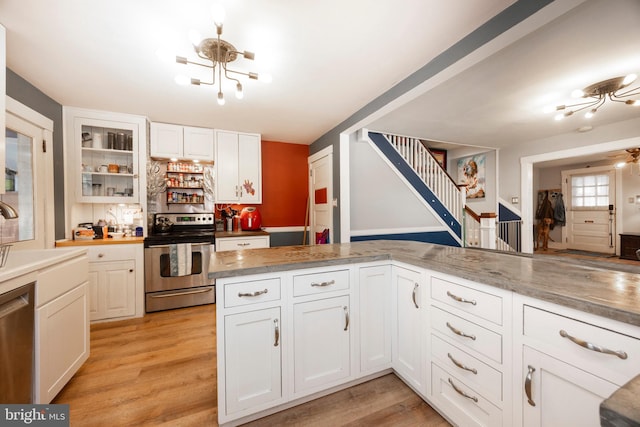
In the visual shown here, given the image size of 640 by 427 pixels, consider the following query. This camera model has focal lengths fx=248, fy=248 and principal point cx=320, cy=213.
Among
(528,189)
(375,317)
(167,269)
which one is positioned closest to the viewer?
(375,317)

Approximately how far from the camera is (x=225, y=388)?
4.50ft

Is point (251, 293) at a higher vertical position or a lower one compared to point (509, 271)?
lower

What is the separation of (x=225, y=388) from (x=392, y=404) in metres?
1.03

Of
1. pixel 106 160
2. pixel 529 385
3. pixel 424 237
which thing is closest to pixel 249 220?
pixel 106 160

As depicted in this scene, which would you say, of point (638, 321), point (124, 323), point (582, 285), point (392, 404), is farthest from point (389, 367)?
point (124, 323)

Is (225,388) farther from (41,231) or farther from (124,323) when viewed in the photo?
(41,231)

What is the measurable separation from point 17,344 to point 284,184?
3.47 m

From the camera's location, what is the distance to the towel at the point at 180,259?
3098mm

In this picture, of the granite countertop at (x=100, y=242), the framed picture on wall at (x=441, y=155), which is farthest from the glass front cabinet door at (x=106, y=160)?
the framed picture on wall at (x=441, y=155)

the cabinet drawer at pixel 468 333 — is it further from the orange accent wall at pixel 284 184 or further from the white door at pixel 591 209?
the white door at pixel 591 209

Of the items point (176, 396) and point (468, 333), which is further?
point (176, 396)

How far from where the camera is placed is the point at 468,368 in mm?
1286

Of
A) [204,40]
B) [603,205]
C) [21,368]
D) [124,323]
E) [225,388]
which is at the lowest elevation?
[124,323]

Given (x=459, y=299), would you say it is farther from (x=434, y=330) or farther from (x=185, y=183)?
(x=185, y=183)
